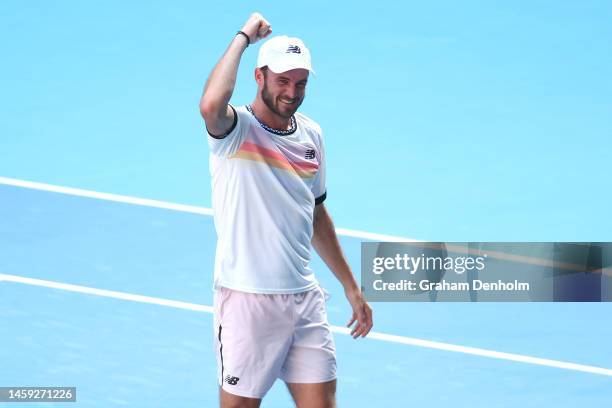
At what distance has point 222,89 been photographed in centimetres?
569

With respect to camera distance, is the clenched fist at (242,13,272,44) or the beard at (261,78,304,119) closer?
the clenched fist at (242,13,272,44)

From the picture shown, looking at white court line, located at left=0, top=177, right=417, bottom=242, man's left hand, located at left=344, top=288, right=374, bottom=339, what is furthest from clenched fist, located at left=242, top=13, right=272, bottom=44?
white court line, located at left=0, top=177, right=417, bottom=242

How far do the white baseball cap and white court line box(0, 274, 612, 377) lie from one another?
12.1 feet

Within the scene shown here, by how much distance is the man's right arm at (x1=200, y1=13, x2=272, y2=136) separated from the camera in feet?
18.7

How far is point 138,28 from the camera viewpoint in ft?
48.7

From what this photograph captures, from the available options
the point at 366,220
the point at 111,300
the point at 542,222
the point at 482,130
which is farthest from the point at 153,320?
the point at 482,130

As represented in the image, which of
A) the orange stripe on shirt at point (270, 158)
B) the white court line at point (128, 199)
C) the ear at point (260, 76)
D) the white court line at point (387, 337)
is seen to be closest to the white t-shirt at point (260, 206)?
the orange stripe on shirt at point (270, 158)

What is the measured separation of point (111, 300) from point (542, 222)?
141 inches

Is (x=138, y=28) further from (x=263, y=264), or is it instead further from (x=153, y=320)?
(x=263, y=264)

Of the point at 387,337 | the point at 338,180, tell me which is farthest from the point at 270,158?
the point at 338,180

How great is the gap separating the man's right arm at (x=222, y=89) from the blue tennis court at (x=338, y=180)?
3.00 meters

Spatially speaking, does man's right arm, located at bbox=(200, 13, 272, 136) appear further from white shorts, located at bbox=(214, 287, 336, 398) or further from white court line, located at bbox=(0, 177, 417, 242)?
white court line, located at bbox=(0, 177, 417, 242)

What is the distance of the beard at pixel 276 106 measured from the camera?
606cm

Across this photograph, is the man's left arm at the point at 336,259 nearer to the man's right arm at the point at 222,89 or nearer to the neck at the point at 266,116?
the neck at the point at 266,116
